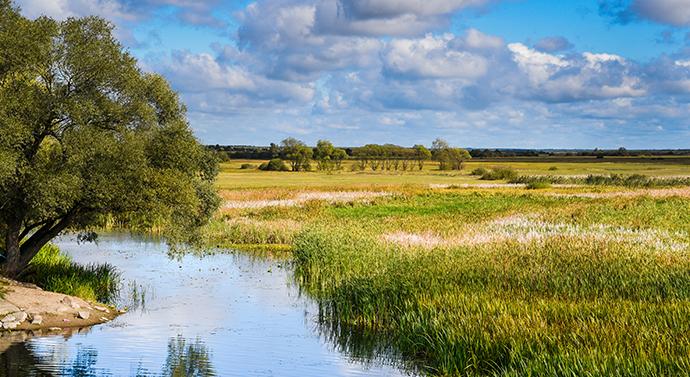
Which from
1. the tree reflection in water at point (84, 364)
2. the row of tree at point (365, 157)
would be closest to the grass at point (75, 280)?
the tree reflection in water at point (84, 364)

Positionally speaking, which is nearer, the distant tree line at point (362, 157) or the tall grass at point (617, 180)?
the tall grass at point (617, 180)

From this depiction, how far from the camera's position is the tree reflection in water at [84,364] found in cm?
1745

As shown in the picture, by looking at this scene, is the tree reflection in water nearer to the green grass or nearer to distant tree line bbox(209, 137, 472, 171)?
the green grass

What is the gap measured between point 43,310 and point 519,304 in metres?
13.3

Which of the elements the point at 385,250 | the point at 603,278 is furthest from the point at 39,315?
the point at 603,278

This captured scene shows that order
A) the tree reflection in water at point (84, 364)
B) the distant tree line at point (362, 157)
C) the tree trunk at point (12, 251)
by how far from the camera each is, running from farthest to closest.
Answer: the distant tree line at point (362, 157) < the tree trunk at point (12, 251) < the tree reflection in water at point (84, 364)

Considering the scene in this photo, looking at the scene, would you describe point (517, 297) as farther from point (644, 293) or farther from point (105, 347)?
point (105, 347)

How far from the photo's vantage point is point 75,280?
87.8ft

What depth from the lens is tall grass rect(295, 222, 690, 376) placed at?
13.9 metres

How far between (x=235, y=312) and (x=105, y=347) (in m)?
5.45

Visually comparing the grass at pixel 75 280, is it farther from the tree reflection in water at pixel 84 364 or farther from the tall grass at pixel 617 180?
the tall grass at pixel 617 180

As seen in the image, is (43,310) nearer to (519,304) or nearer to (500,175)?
(519,304)

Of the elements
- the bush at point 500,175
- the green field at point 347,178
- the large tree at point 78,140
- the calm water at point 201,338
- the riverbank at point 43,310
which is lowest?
the calm water at point 201,338

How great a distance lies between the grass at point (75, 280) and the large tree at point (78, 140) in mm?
857
